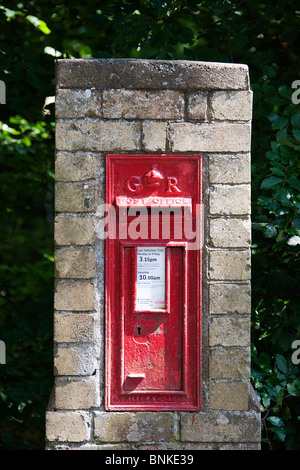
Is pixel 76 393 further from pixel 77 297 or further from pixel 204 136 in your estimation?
pixel 204 136

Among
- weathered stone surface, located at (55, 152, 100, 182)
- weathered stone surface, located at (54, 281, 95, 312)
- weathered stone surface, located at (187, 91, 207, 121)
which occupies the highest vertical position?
weathered stone surface, located at (187, 91, 207, 121)

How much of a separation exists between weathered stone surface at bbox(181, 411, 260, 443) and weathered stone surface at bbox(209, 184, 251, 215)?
0.85m

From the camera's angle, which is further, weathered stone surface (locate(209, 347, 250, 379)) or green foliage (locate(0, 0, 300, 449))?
green foliage (locate(0, 0, 300, 449))

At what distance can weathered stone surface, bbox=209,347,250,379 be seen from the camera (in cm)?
212

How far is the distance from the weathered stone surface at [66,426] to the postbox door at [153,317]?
0.24 meters

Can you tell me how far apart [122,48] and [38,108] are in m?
0.66

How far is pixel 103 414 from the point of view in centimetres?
211

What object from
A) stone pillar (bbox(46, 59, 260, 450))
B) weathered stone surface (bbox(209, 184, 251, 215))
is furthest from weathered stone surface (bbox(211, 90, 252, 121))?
weathered stone surface (bbox(209, 184, 251, 215))

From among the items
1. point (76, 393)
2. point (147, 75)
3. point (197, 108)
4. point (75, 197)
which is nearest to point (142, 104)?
point (147, 75)

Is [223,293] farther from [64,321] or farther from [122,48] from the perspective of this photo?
[122,48]

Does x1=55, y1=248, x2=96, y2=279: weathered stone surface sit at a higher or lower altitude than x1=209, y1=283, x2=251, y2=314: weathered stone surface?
higher

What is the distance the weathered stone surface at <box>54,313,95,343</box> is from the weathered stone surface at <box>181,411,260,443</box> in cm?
53

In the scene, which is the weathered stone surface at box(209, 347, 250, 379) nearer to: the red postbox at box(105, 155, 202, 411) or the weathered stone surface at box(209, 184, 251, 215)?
the red postbox at box(105, 155, 202, 411)

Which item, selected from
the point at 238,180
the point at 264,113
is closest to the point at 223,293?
the point at 238,180
